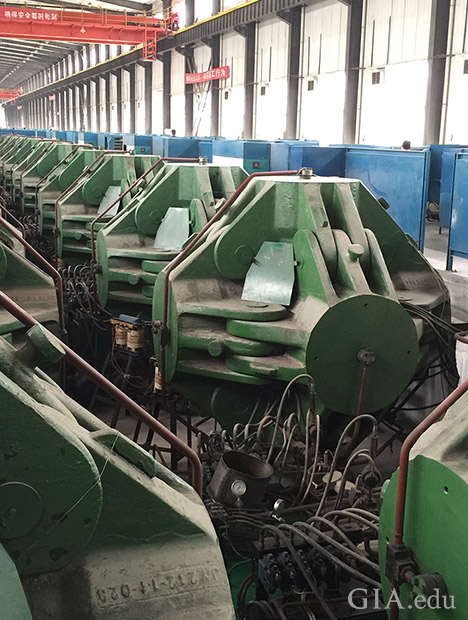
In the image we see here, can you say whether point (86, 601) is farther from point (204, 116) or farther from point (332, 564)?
point (204, 116)

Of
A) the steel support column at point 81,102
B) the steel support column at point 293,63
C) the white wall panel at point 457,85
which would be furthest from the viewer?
the steel support column at point 81,102

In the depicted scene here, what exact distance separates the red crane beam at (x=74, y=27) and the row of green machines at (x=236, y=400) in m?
12.9

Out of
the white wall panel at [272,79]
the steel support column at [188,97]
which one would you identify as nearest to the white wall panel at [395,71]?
the white wall panel at [272,79]

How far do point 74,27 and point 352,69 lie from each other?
8237 millimetres

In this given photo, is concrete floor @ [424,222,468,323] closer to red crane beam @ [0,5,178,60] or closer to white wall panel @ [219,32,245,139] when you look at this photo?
white wall panel @ [219,32,245,139]

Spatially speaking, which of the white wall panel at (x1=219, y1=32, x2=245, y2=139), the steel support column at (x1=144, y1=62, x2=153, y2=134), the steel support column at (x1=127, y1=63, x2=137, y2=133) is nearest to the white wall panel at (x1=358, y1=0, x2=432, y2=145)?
the white wall panel at (x1=219, y1=32, x2=245, y2=139)

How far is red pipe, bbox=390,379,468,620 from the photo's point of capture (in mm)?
2184

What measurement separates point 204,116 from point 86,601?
2138 centimetres

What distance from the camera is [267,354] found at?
4336mm

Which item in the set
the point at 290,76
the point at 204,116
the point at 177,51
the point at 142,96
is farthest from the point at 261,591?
the point at 142,96

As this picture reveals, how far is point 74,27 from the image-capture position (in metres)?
19.2

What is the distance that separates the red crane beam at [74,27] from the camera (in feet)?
61.0

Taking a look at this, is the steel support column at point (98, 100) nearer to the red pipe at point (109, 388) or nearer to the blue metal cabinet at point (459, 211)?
the blue metal cabinet at point (459, 211)

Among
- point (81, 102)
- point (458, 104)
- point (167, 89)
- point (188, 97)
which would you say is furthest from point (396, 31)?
point (81, 102)
